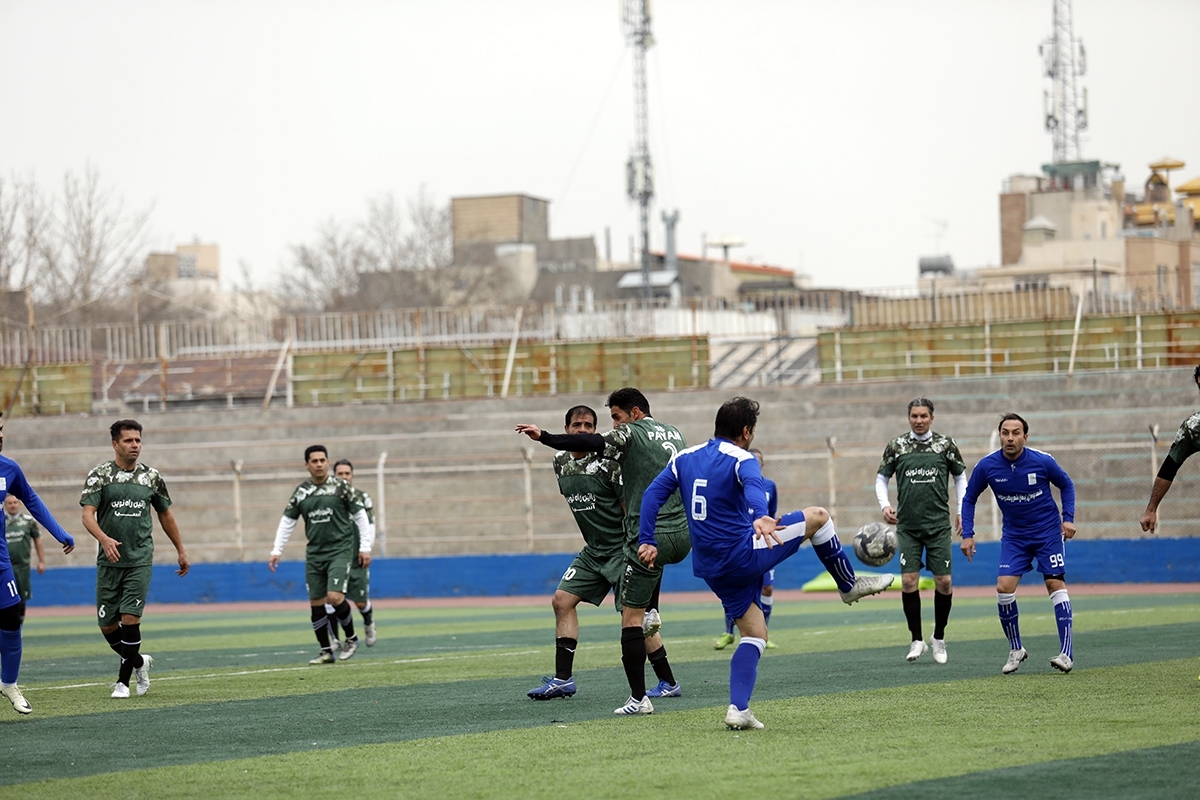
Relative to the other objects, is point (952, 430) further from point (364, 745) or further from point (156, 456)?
point (364, 745)

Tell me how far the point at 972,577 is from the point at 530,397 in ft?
40.1

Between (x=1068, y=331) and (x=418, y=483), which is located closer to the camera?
(x=418, y=483)

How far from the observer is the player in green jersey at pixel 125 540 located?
1191 cm

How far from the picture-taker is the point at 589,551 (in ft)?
35.0

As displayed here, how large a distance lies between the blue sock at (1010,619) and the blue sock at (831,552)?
335 centimetres

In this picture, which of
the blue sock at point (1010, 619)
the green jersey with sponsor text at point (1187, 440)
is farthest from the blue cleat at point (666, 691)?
the green jersey with sponsor text at point (1187, 440)

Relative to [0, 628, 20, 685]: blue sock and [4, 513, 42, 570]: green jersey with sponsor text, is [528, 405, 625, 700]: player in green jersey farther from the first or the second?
[4, 513, 42, 570]: green jersey with sponsor text

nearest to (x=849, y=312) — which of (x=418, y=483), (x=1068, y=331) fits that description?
(x=1068, y=331)

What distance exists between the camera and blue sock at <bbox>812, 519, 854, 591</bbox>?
8.38 metres

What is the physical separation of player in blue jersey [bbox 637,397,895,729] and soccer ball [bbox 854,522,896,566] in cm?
79

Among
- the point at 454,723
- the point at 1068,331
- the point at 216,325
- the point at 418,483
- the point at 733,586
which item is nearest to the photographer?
the point at 733,586

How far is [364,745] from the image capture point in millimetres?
8641

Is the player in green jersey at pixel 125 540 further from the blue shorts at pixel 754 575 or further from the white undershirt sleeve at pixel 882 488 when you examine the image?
the white undershirt sleeve at pixel 882 488

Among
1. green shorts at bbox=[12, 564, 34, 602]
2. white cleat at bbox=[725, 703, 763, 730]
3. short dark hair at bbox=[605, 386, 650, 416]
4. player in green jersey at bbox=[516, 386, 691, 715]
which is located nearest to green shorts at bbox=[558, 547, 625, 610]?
player in green jersey at bbox=[516, 386, 691, 715]
